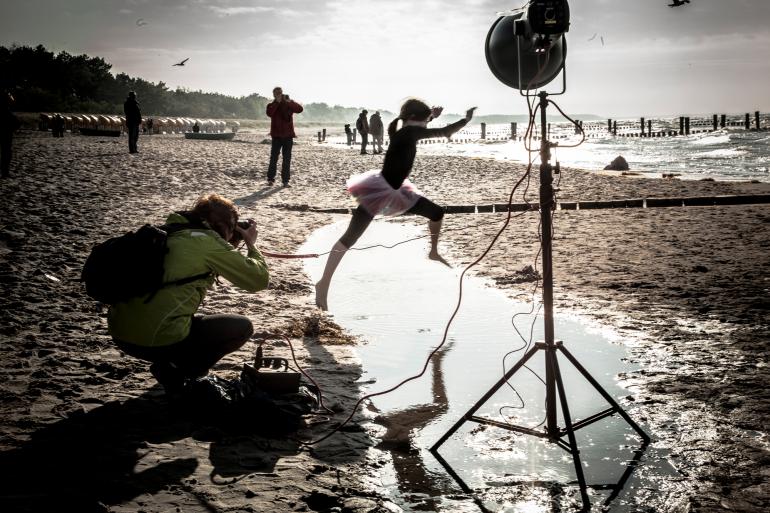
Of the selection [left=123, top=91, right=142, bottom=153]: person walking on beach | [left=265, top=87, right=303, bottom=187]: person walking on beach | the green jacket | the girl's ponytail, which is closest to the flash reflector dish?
the green jacket

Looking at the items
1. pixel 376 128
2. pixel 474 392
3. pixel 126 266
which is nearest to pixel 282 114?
pixel 474 392

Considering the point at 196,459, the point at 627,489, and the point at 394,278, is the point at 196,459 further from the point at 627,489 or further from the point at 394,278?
the point at 394,278

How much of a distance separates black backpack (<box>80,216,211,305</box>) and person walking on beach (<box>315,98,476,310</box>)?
8.19ft

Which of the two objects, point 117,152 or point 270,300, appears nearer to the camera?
point 270,300

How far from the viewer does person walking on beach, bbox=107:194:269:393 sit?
3.71m

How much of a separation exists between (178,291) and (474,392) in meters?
2.05

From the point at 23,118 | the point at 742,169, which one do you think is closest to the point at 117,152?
the point at 742,169

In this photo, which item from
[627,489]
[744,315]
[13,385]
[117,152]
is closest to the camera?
[627,489]

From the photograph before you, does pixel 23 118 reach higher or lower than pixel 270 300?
higher

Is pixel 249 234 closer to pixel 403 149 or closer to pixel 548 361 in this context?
pixel 548 361

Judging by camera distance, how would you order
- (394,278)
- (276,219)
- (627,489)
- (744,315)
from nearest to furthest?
(627,489)
(744,315)
(394,278)
(276,219)

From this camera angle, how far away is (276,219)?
11219mm

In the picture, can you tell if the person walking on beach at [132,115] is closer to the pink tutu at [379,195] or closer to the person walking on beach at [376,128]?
the person walking on beach at [376,128]

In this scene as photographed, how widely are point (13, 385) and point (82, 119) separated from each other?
52.2 meters
